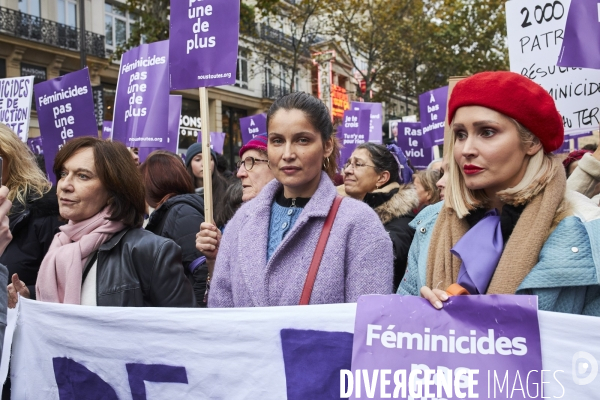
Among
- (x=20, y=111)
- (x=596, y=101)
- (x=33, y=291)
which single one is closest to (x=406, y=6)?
(x=20, y=111)

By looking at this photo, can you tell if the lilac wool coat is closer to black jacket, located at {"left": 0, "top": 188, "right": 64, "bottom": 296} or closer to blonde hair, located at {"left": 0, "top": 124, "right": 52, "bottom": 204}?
black jacket, located at {"left": 0, "top": 188, "right": 64, "bottom": 296}

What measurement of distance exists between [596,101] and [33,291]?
3399 millimetres

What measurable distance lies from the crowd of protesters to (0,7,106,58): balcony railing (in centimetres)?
2051

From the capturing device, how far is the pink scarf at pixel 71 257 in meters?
2.59

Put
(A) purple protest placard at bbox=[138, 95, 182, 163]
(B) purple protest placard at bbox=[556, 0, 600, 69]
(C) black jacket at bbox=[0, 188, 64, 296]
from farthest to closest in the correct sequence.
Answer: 1. (A) purple protest placard at bbox=[138, 95, 182, 163]
2. (B) purple protest placard at bbox=[556, 0, 600, 69]
3. (C) black jacket at bbox=[0, 188, 64, 296]

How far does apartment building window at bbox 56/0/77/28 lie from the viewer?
23205mm

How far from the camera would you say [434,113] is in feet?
29.2

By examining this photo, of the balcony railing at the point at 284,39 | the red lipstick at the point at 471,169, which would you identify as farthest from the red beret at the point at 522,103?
the balcony railing at the point at 284,39

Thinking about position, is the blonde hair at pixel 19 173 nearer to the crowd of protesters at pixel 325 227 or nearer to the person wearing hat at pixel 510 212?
the crowd of protesters at pixel 325 227

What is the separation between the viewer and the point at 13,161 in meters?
3.39

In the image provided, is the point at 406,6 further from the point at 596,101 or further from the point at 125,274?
the point at 125,274

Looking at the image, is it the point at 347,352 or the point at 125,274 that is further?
the point at 125,274

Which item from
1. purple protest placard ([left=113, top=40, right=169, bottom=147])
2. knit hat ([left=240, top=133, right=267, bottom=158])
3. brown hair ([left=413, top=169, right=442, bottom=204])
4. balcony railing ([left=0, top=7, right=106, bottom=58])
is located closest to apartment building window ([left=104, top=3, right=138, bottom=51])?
balcony railing ([left=0, top=7, right=106, bottom=58])

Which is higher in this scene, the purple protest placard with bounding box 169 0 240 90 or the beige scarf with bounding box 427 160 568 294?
the purple protest placard with bounding box 169 0 240 90
